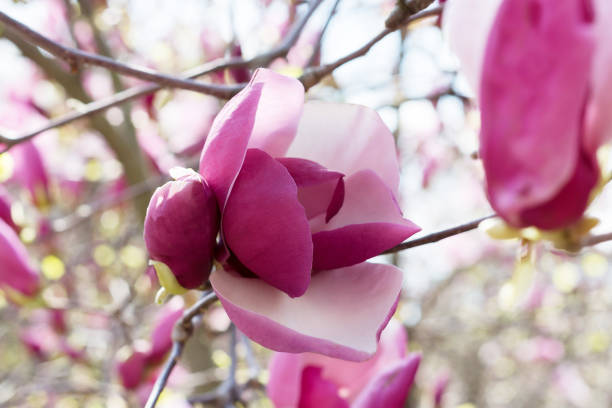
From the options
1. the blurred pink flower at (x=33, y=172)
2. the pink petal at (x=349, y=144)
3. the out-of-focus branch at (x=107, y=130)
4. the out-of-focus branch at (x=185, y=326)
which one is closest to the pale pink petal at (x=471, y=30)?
the pink petal at (x=349, y=144)

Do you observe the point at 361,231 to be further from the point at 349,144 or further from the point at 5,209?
the point at 5,209

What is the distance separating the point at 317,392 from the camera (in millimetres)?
448

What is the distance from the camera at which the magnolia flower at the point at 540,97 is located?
22 cm

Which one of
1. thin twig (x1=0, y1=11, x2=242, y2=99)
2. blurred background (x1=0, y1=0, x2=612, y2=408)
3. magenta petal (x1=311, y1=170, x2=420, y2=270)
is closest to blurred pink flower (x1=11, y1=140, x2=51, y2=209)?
blurred background (x1=0, y1=0, x2=612, y2=408)

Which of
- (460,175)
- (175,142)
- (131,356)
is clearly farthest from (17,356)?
(460,175)

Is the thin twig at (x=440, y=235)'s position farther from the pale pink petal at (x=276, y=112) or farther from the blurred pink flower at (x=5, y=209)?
the blurred pink flower at (x=5, y=209)

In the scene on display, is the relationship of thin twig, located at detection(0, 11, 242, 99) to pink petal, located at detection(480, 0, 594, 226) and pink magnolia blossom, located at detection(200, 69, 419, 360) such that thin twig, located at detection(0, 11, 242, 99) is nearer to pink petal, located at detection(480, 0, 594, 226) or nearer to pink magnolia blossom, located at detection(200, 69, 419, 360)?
pink magnolia blossom, located at detection(200, 69, 419, 360)

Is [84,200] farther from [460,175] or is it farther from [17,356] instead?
[460,175]

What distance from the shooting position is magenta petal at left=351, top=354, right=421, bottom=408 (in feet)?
1.33

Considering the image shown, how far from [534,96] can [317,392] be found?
30cm

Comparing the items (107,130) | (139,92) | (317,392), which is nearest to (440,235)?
(317,392)

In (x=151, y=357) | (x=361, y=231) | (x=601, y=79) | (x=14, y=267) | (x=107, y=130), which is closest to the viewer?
(x=601, y=79)

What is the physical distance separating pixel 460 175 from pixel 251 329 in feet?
8.44

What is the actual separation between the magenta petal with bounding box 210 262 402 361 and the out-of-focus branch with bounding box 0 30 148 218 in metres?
0.92
